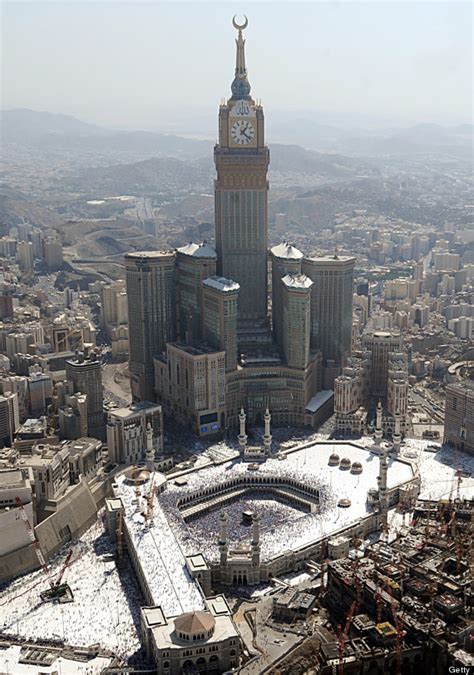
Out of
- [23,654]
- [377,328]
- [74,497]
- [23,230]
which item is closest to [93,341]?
[377,328]

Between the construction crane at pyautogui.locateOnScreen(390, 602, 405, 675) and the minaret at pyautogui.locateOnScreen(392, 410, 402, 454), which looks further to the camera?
the minaret at pyautogui.locateOnScreen(392, 410, 402, 454)

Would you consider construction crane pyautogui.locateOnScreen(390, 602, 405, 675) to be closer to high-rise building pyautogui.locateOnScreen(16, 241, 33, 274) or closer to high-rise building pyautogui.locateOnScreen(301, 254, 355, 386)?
high-rise building pyautogui.locateOnScreen(301, 254, 355, 386)

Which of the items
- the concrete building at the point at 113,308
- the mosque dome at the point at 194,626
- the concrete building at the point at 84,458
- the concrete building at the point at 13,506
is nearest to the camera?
the mosque dome at the point at 194,626

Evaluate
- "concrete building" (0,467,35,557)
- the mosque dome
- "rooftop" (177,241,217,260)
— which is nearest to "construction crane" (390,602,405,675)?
the mosque dome

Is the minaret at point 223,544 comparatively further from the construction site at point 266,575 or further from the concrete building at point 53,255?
the concrete building at point 53,255

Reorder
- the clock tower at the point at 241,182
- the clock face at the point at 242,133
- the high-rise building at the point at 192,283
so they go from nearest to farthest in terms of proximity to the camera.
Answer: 1. the high-rise building at the point at 192,283
2. the clock tower at the point at 241,182
3. the clock face at the point at 242,133

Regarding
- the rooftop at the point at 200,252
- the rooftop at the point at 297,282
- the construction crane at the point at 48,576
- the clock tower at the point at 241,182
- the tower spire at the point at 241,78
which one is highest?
the tower spire at the point at 241,78

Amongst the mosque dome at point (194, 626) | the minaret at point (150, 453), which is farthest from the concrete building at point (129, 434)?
the mosque dome at point (194, 626)
